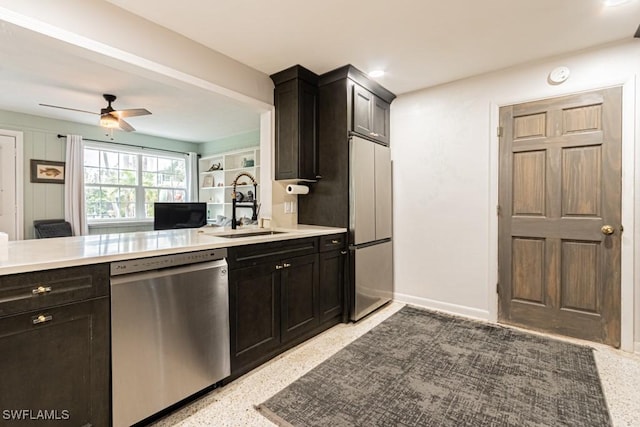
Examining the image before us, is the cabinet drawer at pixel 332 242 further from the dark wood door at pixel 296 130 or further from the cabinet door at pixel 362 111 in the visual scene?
the cabinet door at pixel 362 111

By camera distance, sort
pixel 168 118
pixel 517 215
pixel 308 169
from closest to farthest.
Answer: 1. pixel 517 215
2. pixel 308 169
3. pixel 168 118

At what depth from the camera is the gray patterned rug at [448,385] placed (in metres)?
1.61

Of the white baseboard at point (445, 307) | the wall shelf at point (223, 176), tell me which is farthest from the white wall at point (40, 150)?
the white baseboard at point (445, 307)

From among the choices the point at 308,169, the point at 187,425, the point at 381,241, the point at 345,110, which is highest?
the point at 345,110

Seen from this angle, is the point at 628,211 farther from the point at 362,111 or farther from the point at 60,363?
the point at 60,363

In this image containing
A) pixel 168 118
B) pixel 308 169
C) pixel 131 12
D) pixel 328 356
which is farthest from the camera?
pixel 168 118

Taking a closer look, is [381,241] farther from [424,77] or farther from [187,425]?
[187,425]

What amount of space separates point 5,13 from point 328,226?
2.59 m

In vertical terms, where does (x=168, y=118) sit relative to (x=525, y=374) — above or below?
above

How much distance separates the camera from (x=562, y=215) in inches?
102

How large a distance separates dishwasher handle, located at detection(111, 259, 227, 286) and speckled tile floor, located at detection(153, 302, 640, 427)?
29.5 inches

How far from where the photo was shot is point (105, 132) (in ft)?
17.2

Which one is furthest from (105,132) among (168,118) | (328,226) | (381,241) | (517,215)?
(517,215)

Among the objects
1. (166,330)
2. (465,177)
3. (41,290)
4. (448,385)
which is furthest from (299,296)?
(465,177)
